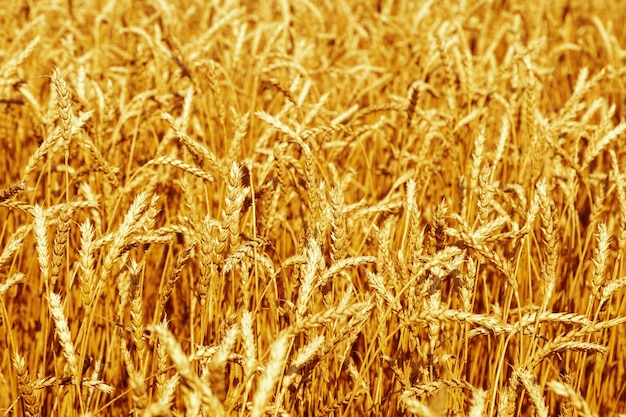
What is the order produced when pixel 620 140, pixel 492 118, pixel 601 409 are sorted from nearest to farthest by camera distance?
pixel 601 409
pixel 620 140
pixel 492 118

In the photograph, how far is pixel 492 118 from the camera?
2807 millimetres

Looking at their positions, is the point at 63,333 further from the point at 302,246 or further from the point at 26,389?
the point at 302,246

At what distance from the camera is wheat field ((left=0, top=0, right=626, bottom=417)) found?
1.25 meters

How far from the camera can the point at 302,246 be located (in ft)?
4.96

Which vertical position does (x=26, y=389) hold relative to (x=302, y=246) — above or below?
below

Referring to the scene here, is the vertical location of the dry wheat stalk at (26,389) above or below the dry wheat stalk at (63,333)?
below

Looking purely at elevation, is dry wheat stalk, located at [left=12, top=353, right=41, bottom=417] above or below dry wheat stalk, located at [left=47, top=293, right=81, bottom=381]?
below

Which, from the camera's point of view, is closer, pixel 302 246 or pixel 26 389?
pixel 26 389

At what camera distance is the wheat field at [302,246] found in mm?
1250

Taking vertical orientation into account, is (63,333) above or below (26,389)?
above

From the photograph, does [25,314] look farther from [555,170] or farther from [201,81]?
[555,170]

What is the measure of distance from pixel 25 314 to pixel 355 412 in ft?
3.52

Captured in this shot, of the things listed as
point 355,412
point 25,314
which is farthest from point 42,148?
point 355,412

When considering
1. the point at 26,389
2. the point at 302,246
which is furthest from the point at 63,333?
the point at 302,246
